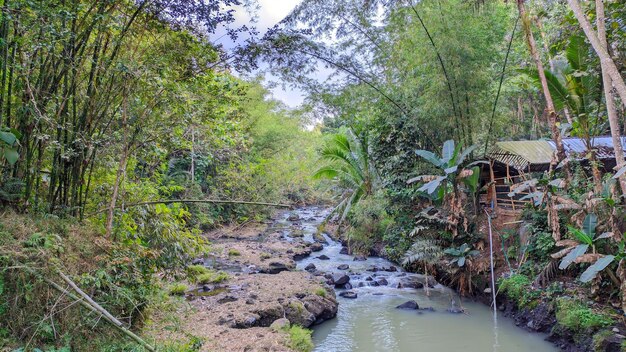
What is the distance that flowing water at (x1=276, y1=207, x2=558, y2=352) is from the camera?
5.72m

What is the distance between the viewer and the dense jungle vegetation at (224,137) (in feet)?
10.5

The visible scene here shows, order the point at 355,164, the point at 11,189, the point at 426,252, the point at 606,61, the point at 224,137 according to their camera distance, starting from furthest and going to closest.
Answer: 1. the point at 355,164
2. the point at 426,252
3. the point at 224,137
4. the point at 606,61
5. the point at 11,189

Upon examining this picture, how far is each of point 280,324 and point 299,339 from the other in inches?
16.4

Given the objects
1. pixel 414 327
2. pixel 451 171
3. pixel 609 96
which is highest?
pixel 609 96

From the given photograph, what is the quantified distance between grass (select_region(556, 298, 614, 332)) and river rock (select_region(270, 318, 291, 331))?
13.2 feet

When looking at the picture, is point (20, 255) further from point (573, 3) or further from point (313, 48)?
point (573, 3)

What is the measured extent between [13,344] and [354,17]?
8.37 metres

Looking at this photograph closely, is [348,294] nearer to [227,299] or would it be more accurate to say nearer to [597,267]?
[227,299]

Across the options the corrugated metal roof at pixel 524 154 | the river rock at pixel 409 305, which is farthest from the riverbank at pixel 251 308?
the corrugated metal roof at pixel 524 154

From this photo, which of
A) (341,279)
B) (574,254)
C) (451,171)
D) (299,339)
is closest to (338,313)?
(341,279)

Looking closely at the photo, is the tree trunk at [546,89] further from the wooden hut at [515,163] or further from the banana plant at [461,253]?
the banana plant at [461,253]

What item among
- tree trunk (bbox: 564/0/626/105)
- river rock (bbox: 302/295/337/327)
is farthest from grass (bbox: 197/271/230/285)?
tree trunk (bbox: 564/0/626/105)

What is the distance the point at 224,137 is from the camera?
5.02 m

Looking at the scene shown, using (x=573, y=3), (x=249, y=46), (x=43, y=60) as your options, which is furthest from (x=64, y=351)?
(x=573, y=3)
